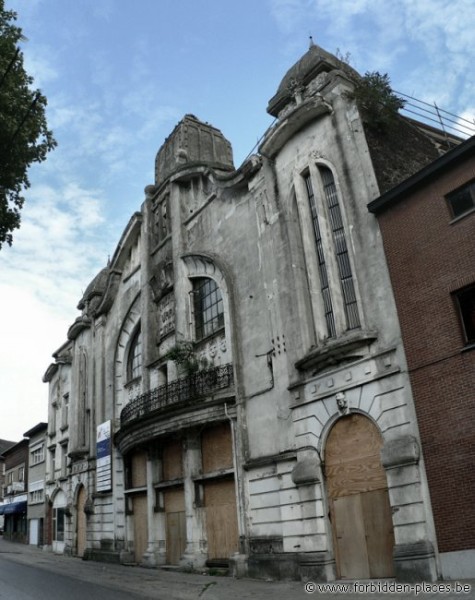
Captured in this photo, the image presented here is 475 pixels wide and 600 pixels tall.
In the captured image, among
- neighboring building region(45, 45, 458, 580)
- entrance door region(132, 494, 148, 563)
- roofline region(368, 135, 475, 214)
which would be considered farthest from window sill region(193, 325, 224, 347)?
roofline region(368, 135, 475, 214)

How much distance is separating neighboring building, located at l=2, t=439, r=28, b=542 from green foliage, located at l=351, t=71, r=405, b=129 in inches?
1464

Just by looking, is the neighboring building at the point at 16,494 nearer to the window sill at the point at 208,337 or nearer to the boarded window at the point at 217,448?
the boarded window at the point at 217,448

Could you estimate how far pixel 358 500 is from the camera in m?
14.1

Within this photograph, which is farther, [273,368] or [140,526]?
[140,526]

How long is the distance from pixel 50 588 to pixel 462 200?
14547 millimetres

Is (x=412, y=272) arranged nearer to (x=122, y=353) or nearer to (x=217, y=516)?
(x=217, y=516)

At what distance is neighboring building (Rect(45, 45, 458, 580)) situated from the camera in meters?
14.1

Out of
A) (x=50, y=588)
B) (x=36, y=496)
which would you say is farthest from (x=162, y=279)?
(x=36, y=496)

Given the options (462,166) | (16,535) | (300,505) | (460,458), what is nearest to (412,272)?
(462,166)

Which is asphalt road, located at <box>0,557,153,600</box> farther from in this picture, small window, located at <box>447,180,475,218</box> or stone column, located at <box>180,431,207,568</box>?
small window, located at <box>447,180,475,218</box>

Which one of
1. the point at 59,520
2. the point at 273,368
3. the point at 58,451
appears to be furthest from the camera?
the point at 58,451

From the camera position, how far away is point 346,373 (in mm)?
14781

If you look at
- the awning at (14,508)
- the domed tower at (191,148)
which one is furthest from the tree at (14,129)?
the awning at (14,508)

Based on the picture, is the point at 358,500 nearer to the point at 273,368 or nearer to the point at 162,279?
the point at 273,368
